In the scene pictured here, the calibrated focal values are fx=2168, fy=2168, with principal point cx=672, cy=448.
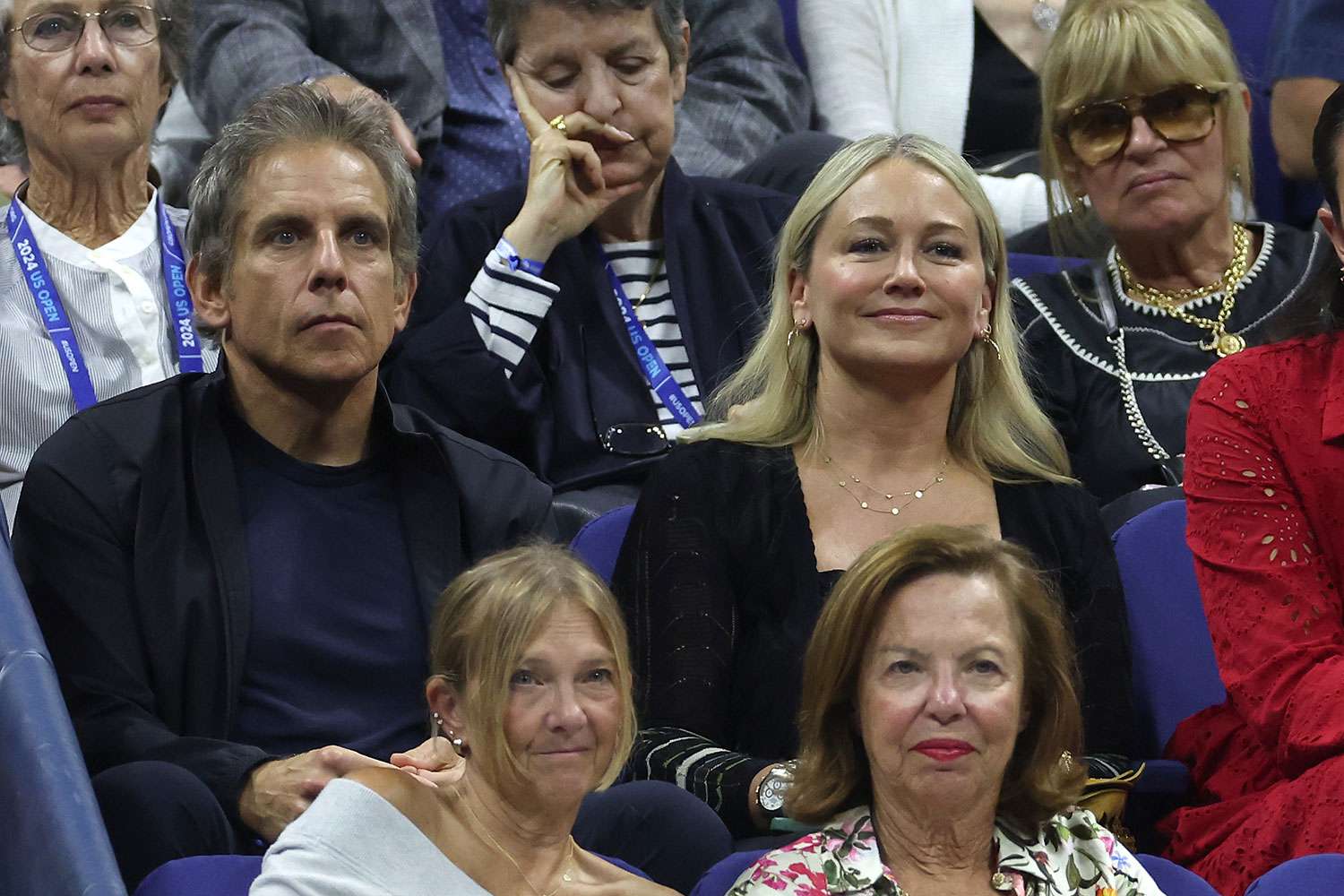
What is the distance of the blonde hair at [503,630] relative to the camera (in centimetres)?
193

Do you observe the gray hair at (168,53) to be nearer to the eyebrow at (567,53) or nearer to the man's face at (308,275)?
the eyebrow at (567,53)

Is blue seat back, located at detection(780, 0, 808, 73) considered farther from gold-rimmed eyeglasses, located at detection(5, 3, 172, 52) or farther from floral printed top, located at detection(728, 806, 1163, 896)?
floral printed top, located at detection(728, 806, 1163, 896)

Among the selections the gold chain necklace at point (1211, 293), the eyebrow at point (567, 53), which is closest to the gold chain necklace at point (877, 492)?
the gold chain necklace at point (1211, 293)

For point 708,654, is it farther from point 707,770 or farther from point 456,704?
point 456,704

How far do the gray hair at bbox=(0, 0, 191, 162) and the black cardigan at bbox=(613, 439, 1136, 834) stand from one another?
1.15 metres

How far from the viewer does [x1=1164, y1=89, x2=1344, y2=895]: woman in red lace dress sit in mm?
2236

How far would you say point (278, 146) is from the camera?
2516 millimetres

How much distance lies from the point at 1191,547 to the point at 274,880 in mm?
1132

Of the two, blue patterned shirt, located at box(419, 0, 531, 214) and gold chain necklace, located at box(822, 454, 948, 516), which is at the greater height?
blue patterned shirt, located at box(419, 0, 531, 214)

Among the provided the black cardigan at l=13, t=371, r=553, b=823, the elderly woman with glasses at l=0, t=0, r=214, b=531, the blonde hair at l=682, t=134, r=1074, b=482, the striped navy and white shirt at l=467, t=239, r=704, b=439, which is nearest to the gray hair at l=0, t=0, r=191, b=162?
the elderly woman with glasses at l=0, t=0, r=214, b=531

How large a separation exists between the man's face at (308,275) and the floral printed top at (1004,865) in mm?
804

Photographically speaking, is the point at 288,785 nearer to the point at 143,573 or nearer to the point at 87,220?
the point at 143,573

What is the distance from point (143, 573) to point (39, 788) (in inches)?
15.1

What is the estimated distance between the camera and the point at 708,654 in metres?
2.40
